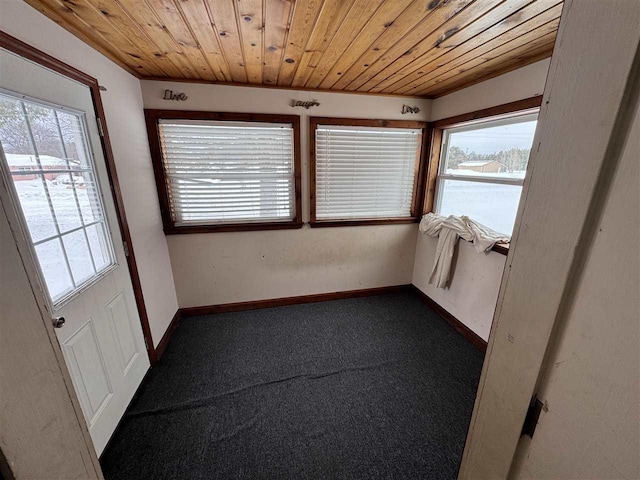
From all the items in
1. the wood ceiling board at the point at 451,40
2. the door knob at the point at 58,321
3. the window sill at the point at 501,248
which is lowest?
the door knob at the point at 58,321

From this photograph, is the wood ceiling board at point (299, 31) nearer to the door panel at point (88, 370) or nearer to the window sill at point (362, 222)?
the window sill at point (362, 222)

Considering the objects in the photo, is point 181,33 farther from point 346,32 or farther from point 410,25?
point 410,25

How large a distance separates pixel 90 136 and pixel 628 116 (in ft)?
6.88

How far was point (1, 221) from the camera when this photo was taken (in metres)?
0.44

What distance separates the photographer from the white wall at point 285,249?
236 cm

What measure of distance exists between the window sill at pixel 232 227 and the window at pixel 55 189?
0.95 meters

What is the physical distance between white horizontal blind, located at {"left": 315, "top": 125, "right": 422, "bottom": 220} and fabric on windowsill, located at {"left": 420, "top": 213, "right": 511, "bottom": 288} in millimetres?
435

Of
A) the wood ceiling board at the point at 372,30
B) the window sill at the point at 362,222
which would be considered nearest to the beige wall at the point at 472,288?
the window sill at the point at 362,222

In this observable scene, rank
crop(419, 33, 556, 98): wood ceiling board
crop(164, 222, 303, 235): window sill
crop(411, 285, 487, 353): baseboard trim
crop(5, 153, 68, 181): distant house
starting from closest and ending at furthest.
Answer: crop(5, 153, 68, 181): distant house < crop(419, 33, 556, 98): wood ceiling board < crop(411, 285, 487, 353): baseboard trim < crop(164, 222, 303, 235): window sill

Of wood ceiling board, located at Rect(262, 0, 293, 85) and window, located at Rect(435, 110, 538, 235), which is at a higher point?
wood ceiling board, located at Rect(262, 0, 293, 85)

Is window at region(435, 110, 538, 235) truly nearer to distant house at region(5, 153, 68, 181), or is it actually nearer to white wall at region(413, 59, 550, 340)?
white wall at region(413, 59, 550, 340)

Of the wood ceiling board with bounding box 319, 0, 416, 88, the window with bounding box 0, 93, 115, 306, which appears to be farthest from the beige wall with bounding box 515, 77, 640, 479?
the window with bounding box 0, 93, 115, 306

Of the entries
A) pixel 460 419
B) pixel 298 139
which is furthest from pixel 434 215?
pixel 460 419

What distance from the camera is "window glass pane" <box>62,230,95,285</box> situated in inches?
51.0
